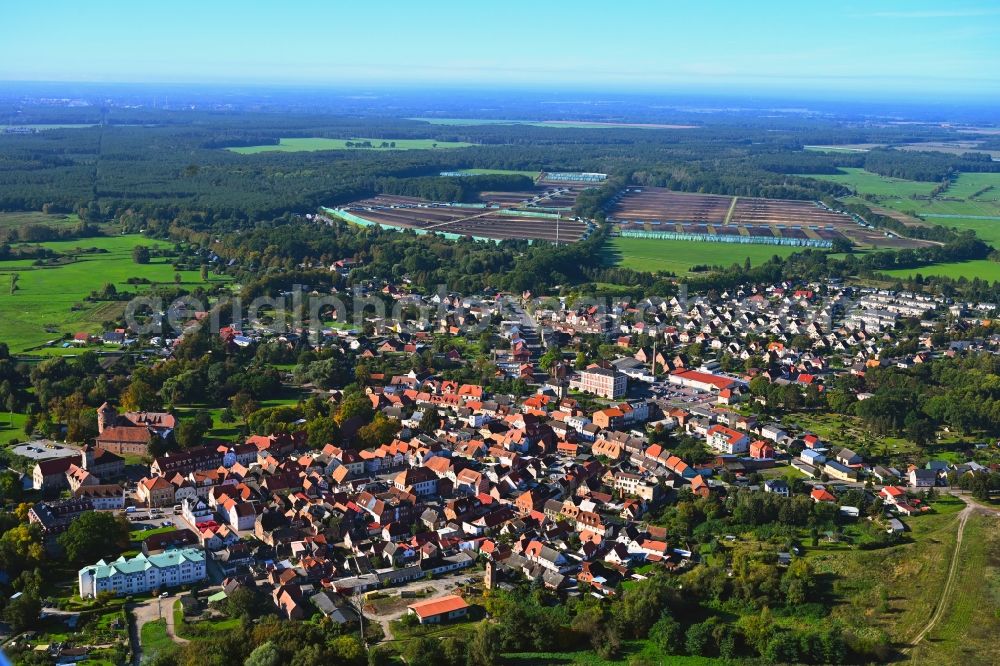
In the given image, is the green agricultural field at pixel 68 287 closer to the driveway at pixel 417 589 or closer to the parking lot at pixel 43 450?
the parking lot at pixel 43 450

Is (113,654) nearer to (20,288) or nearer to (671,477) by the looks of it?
(671,477)

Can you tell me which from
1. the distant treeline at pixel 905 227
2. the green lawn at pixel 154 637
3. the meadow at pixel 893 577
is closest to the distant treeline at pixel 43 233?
the green lawn at pixel 154 637

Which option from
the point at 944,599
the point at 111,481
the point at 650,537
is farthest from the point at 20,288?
the point at 944,599

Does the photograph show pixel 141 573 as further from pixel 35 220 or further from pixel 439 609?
pixel 35 220

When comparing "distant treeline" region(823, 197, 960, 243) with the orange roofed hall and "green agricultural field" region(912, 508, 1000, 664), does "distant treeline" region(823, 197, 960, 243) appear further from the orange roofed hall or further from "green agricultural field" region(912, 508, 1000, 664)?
the orange roofed hall

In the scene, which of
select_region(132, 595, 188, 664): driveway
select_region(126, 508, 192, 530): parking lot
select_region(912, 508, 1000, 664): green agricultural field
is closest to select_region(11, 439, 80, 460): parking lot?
select_region(126, 508, 192, 530): parking lot

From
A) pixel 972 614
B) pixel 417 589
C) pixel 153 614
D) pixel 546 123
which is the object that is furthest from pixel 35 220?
pixel 546 123
